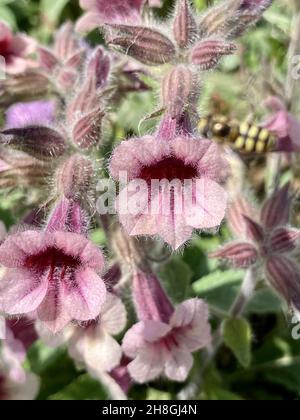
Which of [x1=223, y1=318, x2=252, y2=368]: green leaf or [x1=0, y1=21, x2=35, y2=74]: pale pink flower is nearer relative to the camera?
[x1=223, y1=318, x2=252, y2=368]: green leaf

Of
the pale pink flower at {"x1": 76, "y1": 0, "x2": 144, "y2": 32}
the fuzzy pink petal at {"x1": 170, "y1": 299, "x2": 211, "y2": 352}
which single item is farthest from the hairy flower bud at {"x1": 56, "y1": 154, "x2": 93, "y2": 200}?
the pale pink flower at {"x1": 76, "y1": 0, "x2": 144, "y2": 32}

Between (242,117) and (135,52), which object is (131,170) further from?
(242,117)

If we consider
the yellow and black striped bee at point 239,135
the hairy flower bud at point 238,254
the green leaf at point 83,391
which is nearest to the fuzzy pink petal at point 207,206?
the hairy flower bud at point 238,254

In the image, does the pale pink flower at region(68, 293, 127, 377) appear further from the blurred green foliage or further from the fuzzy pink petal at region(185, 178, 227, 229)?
the fuzzy pink petal at region(185, 178, 227, 229)

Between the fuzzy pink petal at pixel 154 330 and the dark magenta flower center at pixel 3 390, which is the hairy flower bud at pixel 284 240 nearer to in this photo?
the fuzzy pink petal at pixel 154 330

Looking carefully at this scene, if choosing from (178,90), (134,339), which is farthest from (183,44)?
(134,339)

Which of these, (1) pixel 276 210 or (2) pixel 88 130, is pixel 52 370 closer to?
(1) pixel 276 210
